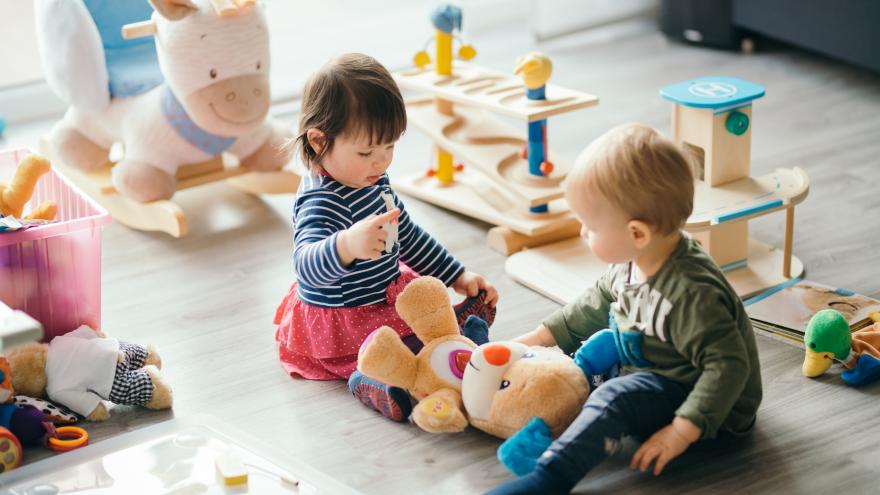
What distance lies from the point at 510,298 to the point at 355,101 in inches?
20.6

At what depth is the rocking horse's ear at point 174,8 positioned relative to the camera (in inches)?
79.3

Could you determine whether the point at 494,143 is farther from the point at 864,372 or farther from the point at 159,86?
the point at 864,372

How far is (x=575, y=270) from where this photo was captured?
6.28ft

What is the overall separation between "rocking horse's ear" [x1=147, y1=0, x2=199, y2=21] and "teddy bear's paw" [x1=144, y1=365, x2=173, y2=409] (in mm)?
759

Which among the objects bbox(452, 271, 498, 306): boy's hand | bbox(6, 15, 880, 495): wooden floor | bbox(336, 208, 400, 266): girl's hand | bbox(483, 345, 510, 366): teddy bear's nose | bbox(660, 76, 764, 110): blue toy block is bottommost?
bbox(6, 15, 880, 495): wooden floor

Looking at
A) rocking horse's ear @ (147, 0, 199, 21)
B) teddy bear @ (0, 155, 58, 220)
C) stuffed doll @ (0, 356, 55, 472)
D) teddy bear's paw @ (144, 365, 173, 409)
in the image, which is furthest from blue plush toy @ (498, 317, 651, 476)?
rocking horse's ear @ (147, 0, 199, 21)

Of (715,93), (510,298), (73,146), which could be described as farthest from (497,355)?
(73,146)

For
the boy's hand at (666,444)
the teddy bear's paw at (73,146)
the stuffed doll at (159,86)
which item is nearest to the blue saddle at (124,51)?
the stuffed doll at (159,86)

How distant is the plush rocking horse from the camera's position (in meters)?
2.07

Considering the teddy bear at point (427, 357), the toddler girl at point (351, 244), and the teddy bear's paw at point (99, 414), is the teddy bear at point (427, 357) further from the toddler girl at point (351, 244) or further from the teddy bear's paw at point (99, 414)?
the teddy bear's paw at point (99, 414)

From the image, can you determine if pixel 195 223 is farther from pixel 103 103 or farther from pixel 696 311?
pixel 696 311

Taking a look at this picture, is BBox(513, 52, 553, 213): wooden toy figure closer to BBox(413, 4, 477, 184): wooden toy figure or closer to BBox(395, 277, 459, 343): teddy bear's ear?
BBox(413, 4, 477, 184): wooden toy figure

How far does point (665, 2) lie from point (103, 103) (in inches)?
66.8

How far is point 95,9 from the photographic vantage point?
2.24 meters
